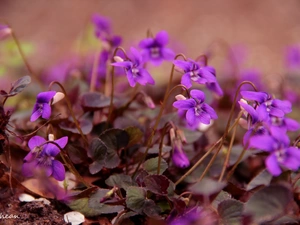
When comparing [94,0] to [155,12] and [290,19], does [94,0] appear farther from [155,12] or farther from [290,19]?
[290,19]

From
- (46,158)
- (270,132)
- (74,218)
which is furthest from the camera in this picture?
(74,218)

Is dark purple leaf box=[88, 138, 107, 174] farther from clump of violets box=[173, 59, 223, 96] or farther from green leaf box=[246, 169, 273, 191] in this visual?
green leaf box=[246, 169, 273, 191]

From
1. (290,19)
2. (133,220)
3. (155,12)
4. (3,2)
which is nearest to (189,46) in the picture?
(155,12)

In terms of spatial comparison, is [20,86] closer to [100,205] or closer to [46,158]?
[46,158]

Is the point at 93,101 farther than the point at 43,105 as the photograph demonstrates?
Yes

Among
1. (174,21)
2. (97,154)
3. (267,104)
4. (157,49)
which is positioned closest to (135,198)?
(97,154)

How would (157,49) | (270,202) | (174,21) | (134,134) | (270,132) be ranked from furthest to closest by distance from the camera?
(174,21) < (157,49) < (134,134) < (270,132) < (270,202)

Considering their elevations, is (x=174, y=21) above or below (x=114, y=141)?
below

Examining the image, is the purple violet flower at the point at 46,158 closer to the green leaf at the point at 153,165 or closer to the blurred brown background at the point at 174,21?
the green leaf at the point at 153,165
